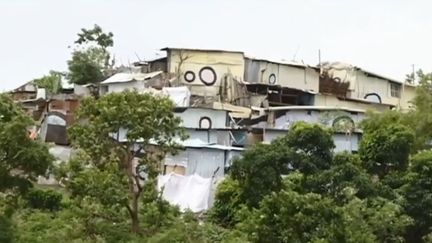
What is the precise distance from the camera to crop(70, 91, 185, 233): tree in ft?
61.3

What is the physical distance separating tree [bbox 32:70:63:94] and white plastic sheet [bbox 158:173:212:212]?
1617cm

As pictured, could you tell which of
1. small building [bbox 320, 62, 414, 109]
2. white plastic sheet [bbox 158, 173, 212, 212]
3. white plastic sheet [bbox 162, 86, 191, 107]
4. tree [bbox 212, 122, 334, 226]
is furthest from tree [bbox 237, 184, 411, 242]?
small building [bbox 320, 62, 414, 109]

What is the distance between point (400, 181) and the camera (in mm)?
20094

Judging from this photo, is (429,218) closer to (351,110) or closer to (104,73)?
(351,110)

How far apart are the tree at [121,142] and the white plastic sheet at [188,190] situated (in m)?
5.24

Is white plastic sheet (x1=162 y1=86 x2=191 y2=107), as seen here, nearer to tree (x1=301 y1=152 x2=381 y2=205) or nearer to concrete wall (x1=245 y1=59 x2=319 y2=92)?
concrete wall (x1=245 y1=59 x2=319 y2=92)

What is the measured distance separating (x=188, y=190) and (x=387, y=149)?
270 inches

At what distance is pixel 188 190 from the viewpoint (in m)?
24.8

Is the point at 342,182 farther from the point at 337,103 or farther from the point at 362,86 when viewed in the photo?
the point at 362,86

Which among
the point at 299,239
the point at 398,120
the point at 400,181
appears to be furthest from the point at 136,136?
the point at 398,120

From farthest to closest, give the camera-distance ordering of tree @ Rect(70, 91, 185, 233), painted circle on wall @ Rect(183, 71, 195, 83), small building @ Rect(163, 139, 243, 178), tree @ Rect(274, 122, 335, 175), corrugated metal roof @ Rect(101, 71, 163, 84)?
painted circle on wall @ Rect(183, 71, 195, 83) < corrugated metal roof @ Rect(101, 71, 163, 84) < small building @ Rect(163, 139, 243, 178) < tree @ Rect(274, 122, 335, 175) < tree @ Rect(70, 91, 185, 233)

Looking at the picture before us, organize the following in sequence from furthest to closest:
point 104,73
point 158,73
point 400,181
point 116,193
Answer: point 104,73 → point 158,73 → point 400,181 → point 116,193

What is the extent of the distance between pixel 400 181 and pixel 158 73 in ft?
56.5

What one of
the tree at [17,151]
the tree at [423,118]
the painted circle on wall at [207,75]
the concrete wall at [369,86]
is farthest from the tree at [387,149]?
the concrete wall at [369,86]
